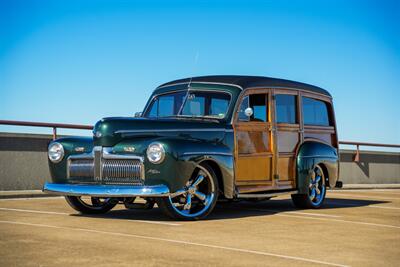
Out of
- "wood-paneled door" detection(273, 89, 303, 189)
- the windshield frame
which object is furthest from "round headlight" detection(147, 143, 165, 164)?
"wood-paneled door" detection(273, 89, 303, 189)

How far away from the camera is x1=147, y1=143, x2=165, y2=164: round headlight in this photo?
27.5 ft

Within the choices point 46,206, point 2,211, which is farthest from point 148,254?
point 46,206

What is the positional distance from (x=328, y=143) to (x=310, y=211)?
1.86 meters

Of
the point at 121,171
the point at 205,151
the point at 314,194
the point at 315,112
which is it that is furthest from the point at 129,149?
the point at 315,112

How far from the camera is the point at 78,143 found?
929 cm

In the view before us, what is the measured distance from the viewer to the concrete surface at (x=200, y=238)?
5617 mm

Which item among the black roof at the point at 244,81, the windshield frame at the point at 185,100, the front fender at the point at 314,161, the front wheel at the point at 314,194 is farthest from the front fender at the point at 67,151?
the front wheel at the point at 314,194

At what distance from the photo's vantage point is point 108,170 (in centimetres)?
872

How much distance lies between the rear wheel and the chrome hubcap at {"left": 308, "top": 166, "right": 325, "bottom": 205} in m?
3.58

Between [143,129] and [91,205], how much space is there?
70.0 inches

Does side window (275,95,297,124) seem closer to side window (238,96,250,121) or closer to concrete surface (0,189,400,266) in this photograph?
side window (238,96,250,121)

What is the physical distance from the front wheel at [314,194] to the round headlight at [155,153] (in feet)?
12.4

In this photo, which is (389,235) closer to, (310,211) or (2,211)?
(310,211)

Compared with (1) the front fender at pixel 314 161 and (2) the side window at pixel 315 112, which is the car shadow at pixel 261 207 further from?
(2) the side window at pixel 315 112
